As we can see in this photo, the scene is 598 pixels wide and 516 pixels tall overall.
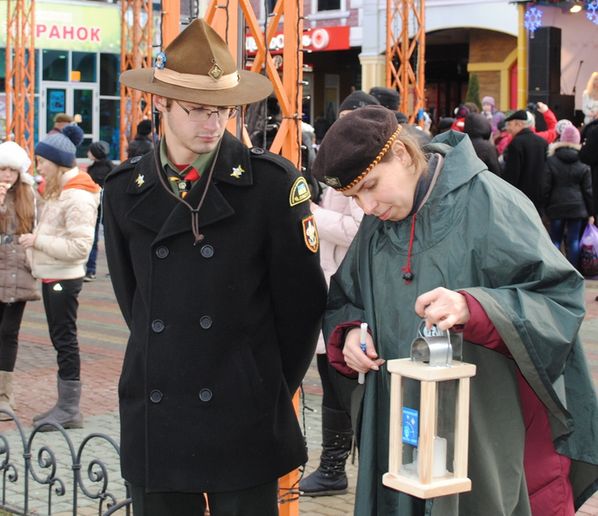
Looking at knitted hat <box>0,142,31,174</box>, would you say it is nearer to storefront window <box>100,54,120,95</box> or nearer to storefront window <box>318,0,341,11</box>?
storefront window <box>100,54,120,95</box>

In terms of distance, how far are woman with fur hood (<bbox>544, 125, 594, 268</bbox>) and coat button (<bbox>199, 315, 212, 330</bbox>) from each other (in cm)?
1056

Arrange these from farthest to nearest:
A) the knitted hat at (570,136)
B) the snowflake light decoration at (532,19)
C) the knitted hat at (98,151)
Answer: the snowflake light decoration at (532,19)
the knitted hat at (98,151)
the knitted hat at (570,136)

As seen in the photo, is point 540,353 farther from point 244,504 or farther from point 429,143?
point 244,504

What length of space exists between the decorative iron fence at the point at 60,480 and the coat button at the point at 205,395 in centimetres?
157

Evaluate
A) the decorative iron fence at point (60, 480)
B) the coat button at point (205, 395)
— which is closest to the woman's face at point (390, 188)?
the coat button at point (205, 395)

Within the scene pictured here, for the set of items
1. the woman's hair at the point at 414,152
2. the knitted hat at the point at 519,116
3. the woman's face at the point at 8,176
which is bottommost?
the woman's face at the point at 8,176

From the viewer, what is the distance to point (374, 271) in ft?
9.95

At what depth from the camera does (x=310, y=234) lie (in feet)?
10.7

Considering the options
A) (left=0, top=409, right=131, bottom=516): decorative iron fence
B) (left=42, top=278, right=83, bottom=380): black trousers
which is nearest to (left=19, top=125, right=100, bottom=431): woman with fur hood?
(left=42, top=278, right=83, bottom=380): black trousers

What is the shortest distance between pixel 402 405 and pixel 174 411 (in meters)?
0.71

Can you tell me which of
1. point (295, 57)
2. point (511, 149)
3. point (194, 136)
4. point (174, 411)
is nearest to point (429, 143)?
point (194, 136)

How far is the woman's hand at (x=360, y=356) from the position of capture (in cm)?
294

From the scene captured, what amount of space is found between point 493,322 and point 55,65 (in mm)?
29166

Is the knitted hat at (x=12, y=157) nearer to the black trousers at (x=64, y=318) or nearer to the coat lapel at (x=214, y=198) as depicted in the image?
the black trousers at (x=64, y=318)
